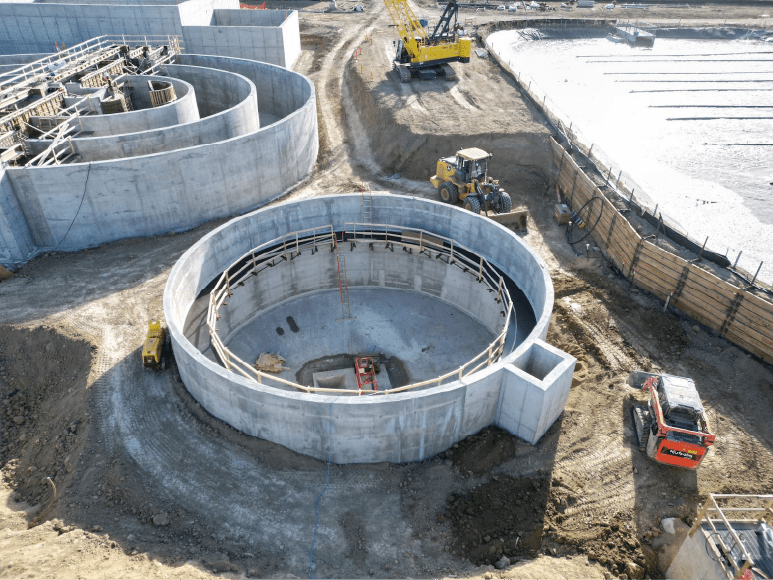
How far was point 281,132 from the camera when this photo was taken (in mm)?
23969

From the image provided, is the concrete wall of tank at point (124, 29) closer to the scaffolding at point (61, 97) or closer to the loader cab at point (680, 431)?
the scaffolding at point (61, 97)

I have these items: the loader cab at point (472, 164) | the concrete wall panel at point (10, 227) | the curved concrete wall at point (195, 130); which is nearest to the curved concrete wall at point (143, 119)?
the curved concrete wall at point (195, 130)

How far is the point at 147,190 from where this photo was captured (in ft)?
67.3

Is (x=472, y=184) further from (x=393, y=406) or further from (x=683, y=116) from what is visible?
(x=683, y=116)

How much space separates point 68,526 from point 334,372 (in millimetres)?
8490

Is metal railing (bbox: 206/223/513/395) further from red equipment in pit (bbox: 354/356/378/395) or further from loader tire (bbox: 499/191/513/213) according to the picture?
loader tire (bbox: 499/191/513/213)

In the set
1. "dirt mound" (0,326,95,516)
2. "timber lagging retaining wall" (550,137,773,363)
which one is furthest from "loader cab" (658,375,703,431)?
Result: "dirt mound" (0,326,95,516)

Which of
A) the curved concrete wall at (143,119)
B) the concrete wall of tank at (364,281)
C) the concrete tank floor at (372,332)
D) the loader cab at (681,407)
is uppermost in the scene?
the curved concrete wall at (143,119)

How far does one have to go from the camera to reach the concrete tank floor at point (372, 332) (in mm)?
18188

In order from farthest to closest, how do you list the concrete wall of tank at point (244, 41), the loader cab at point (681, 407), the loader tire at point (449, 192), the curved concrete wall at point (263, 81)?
1. the concrete wall of tank at point (244, 41)
2. the curved concrete wall at point (263, 81)
3. the loader tire at point (449, 192)
4. the loader cab at point (681, 407)

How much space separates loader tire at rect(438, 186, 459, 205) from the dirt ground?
665 centimetres

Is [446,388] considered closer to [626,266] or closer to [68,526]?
[68,526]

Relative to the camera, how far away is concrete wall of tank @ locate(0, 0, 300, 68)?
34094 mm

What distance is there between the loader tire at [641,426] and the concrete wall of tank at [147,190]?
17.5 metres
